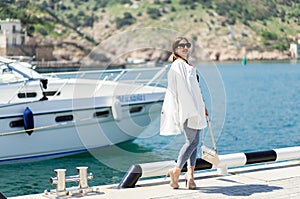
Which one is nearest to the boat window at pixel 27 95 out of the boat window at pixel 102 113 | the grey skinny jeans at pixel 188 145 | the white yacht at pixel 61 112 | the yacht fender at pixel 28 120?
the white yacht at pixel 61 112

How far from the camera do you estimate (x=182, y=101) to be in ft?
23.8

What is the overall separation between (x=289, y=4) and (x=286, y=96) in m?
105

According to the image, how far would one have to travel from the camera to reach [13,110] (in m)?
14.2

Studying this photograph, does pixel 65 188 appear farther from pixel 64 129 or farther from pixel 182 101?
pixel 64 129

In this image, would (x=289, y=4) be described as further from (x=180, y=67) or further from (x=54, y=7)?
(x=180, y=67)

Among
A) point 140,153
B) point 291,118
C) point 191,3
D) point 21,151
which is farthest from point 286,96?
point 191,3

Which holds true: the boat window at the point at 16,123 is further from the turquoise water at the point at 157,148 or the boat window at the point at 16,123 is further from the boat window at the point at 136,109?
the boat window at the point at 136,109

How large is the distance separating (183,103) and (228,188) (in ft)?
3.93

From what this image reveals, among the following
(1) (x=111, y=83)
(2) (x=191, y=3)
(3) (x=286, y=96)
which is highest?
Answer: (2) (x=191, y=3)

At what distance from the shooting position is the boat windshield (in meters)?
15.2

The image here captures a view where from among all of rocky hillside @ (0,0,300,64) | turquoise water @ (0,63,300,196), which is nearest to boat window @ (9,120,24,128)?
turquoise water @ (0,63,300,196)

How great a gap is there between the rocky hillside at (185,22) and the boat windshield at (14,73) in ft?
361

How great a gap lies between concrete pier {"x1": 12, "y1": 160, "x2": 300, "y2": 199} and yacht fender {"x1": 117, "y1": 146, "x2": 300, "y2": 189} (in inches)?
4.3

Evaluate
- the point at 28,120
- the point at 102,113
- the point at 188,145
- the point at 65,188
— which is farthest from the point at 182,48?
the point at 102,113
